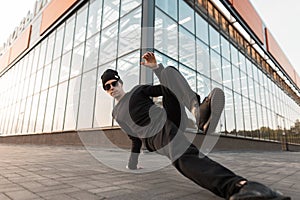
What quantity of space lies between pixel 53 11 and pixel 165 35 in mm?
10901

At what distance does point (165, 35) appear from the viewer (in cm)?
845

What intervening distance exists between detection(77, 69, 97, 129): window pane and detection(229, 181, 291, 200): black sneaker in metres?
8.39

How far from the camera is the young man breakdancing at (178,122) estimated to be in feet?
4.39

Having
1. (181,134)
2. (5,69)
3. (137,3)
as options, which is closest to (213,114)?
(181,134)

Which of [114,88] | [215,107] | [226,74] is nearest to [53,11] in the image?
[226,74]

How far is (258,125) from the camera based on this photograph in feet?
50.4

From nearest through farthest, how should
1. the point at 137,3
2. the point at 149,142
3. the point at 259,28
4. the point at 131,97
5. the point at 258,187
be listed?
the point at 258,187 → the point at 149,142 → the point at 131,97 → the point at 137,3 → the point at 259,28

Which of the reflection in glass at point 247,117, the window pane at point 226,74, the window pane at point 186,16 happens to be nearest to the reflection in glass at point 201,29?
the window pane at point 186,16

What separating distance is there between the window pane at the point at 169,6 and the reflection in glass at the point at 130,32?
3.35 feet

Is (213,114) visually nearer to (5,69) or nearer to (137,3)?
(137,3)

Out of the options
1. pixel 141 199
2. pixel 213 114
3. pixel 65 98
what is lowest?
pixel 141 199

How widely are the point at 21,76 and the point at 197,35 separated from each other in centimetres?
1762

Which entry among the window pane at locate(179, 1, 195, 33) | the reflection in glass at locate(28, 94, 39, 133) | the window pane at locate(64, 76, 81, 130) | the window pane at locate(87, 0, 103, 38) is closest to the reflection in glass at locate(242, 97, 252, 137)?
the window pane at locate(179, 1, 195, 33)

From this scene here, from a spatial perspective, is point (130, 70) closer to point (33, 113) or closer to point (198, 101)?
point (198, 101)
